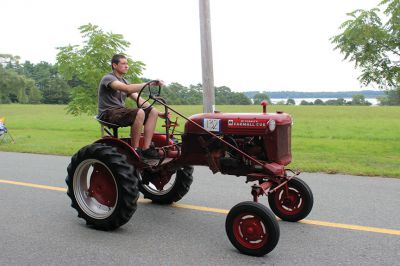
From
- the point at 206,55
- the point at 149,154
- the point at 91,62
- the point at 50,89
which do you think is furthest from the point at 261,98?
the point at 50,89

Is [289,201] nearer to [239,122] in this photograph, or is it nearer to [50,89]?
[239,122]

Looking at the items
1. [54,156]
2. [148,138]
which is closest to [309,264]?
[148,138]

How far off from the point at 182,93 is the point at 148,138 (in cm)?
1153

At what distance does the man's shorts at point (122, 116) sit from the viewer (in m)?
5.21

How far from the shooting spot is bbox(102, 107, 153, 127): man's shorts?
17.1ft

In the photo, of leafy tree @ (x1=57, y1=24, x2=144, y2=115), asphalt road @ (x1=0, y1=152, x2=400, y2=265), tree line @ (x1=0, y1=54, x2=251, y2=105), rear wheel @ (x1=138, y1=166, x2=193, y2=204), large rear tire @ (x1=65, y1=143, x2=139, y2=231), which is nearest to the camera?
asphalt road @ (x1=0, y1=152, x2=400, y2=265)

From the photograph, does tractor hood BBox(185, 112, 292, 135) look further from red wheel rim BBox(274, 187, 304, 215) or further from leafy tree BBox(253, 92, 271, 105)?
red wheel rim BBox(274, 187, 304, 215)

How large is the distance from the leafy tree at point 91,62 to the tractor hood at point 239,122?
30.0ft

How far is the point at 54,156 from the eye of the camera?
1138 centimetres

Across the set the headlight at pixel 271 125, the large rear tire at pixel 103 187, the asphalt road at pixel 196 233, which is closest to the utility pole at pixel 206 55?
the asphalt road at pixel 196 233

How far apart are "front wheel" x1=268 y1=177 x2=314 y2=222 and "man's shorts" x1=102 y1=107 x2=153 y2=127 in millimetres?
1840

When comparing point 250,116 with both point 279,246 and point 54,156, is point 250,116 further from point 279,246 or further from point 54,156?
point 54,156

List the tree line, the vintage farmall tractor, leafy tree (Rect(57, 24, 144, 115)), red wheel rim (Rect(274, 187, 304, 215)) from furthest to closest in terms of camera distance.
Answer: the tree line → leafy tree (Rect(57, 24, 144, 115)) → red wheel rim (Rect(274, 187, 304, 215)) → the vintage farmall tractor

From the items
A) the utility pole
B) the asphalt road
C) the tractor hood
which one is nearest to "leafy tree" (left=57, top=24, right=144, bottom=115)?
the utility pole
